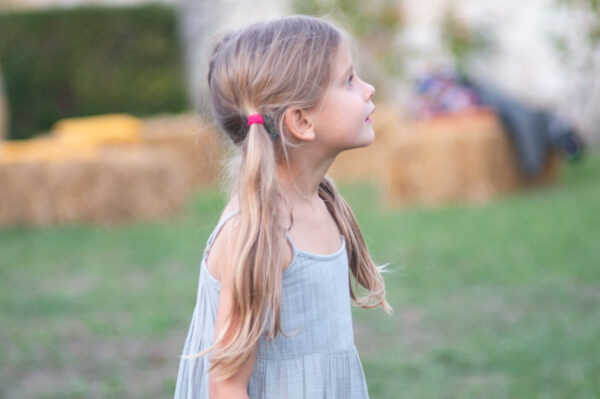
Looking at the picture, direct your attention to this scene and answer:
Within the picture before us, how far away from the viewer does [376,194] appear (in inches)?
317

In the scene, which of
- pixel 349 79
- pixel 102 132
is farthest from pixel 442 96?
pixel 349 79

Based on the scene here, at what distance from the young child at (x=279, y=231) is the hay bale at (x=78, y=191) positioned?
5.79m

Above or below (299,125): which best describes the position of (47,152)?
below

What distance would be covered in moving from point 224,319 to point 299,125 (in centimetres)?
42

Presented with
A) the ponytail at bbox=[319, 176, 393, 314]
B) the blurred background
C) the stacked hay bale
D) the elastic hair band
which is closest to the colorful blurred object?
the blurred background

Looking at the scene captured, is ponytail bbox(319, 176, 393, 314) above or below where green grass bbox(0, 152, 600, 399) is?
above

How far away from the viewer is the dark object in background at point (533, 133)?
287 inches

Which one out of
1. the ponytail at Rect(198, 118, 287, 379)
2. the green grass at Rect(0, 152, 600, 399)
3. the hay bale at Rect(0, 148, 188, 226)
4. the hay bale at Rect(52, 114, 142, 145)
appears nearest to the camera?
the ponytail at Rect(198, 118, 287, 379)

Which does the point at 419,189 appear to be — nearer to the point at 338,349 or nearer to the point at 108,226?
the point at 108,226

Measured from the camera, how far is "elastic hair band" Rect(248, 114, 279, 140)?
148 centimetres

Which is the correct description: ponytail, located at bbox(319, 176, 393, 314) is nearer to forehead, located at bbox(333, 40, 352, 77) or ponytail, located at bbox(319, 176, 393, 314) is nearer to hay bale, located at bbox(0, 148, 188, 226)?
forehead, located at bbox(333, 40, 352, 77)

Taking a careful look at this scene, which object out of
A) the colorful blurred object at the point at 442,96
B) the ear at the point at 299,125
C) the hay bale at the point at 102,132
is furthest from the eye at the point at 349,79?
the hay bale at the point at 102,132

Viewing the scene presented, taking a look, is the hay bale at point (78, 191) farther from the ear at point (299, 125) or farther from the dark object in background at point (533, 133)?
the ear at point (299, 125)

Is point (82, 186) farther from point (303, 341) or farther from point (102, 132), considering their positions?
point (303, 341)
